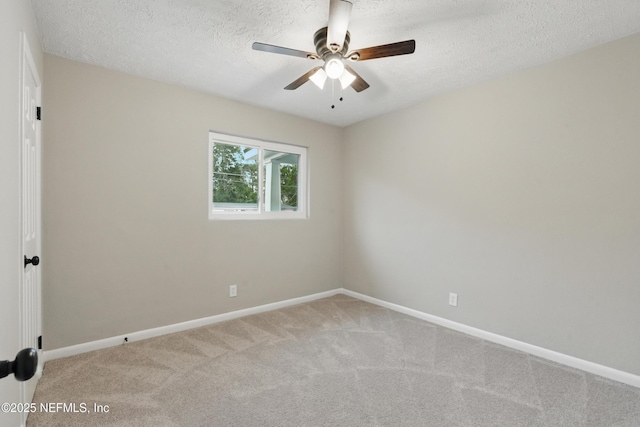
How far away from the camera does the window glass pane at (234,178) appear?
3363 millimetres

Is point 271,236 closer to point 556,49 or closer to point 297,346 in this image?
point 297,346

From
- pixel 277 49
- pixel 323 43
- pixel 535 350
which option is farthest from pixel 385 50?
pixel 535 350

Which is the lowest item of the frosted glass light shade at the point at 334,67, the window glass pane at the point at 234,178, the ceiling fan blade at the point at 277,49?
the window glass pane at the point at 234,178

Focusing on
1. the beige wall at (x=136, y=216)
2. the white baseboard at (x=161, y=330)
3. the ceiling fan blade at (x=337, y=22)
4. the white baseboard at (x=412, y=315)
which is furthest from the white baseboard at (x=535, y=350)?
the ceiling fan blade at (x=337, y=22)

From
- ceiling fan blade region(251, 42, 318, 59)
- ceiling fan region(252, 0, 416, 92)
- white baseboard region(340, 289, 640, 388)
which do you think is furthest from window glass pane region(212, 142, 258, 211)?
white baseboard region(340, 289, 640, 388)

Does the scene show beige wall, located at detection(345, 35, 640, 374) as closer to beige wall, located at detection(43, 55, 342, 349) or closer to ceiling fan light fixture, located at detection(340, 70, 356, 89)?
ceiling fan light fixture, located at detection(340, 70, 356, 89)

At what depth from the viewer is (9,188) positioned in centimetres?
134

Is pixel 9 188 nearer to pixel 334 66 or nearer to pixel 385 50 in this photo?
pixel 334 66

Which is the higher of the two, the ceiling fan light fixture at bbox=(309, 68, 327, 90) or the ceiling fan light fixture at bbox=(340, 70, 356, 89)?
the ceiling fan light fixture at bbox=(309, 68, 327, 90)

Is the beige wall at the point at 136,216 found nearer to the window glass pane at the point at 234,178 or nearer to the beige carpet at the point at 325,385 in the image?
the window glass pane at the point at 234,178

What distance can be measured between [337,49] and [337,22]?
192mm

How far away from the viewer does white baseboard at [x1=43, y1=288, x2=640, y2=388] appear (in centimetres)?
221

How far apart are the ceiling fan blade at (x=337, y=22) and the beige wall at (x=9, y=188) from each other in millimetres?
1436

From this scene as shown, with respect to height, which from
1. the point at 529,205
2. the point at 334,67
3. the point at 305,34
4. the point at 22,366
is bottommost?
the point at 22,366
